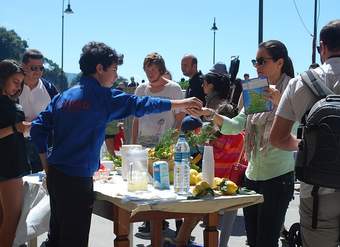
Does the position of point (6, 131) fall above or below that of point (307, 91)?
below

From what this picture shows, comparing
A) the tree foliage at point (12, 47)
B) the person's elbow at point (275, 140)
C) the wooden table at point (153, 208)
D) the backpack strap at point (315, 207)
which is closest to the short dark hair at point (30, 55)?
the wooden table at point (153, 208)

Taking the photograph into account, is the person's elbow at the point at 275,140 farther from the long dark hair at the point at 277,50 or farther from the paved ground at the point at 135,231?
the paved ground at the point at 135,231

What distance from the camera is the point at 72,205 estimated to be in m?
3.07

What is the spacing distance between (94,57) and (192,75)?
3.32 meters

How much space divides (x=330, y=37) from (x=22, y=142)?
2.61 m

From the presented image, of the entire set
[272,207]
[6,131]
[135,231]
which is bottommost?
[135,231]

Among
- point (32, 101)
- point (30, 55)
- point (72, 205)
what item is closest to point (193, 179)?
point (72, 205)

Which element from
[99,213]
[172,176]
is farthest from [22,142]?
[172,176]

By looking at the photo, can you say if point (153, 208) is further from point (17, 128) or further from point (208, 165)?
point (17, 128)

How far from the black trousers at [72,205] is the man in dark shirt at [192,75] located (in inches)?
127

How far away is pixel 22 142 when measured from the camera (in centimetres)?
408

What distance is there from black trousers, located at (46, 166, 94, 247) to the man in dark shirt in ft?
10.6

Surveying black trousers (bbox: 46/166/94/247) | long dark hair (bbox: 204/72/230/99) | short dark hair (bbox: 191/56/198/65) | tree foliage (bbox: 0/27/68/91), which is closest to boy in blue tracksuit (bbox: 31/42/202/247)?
black trousers (bbox: 46/166/94/247)

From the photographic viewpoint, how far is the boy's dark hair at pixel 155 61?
5062 millimetres
